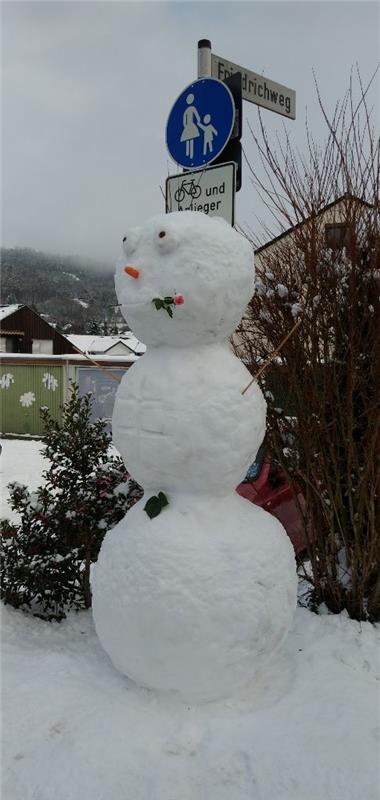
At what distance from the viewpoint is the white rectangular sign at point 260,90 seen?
350 cm

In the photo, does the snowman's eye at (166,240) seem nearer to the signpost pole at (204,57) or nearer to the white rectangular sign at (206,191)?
the white rectangular sign at (206,191)

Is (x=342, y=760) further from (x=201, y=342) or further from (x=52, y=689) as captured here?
(x=201, y=342)

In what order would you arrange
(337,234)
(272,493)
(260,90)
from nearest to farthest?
(337,234) < (260,90) < (272,493)

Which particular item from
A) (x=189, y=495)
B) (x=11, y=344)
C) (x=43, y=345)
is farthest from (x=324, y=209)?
(x=43, y=345)

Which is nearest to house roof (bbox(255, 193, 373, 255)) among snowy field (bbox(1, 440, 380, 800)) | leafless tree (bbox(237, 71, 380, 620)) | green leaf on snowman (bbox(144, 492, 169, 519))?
leafless tree (bbox(237, 71, 380, 620))

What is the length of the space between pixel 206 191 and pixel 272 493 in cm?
241

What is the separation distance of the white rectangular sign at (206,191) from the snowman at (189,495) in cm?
69

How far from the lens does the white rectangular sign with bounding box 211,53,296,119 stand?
350 centimetres

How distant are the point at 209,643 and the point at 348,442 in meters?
1.35

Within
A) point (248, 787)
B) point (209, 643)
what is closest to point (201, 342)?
point (209, 643)

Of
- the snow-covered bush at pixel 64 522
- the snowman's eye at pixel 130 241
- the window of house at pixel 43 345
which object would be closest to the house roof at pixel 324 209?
the snowman's eye at pixel 130 241

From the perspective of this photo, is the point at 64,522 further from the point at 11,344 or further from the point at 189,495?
the point at 11,344

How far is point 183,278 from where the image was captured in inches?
91.0

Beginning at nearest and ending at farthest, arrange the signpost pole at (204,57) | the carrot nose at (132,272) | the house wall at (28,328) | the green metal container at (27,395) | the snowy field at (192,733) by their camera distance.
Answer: the snowy field at (192,733) → the carrot nose at (132,272) → the signpost pole at (204,57) → the green metal container at (27,395) → the house wall at (28,328)
